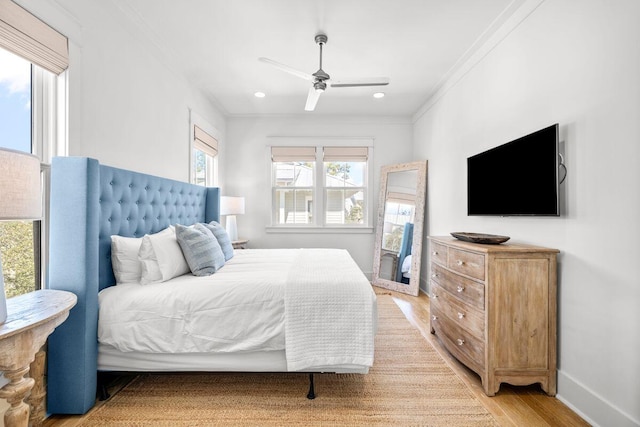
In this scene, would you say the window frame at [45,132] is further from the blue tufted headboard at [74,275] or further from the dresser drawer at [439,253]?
the dresser drawer at [439,253]

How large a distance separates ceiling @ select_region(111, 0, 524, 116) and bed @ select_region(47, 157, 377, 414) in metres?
1.54

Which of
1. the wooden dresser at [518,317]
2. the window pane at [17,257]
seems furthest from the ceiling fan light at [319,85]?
the window pane at [17,257]

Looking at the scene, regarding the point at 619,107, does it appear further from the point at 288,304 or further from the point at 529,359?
the point at 288,304

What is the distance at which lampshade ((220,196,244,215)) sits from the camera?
12.9ft

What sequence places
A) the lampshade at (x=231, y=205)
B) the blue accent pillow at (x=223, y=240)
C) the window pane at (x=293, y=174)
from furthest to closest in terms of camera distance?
the window pane at (x=293, y=174) < the lampshade at (x=231, y=205) < the blue accent pillow at (x=223, y=240)

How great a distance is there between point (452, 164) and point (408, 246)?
4.60 ft

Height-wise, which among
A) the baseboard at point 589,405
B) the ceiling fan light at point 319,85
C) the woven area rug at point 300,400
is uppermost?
the ceiling fan light at point 319,85

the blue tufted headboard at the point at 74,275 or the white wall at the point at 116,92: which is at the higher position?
the white wall at the point at 116,92

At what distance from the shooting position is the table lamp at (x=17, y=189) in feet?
3.38

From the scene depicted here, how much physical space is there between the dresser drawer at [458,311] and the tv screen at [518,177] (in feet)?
2.46

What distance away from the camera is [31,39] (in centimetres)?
158

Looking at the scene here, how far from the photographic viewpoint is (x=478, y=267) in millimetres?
1940

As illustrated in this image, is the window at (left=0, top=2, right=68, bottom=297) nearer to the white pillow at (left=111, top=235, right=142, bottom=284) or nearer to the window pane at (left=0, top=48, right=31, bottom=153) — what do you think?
the window pane at (left=0, top=48, right=31, bottom=153)

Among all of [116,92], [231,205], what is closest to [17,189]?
[116,92]
